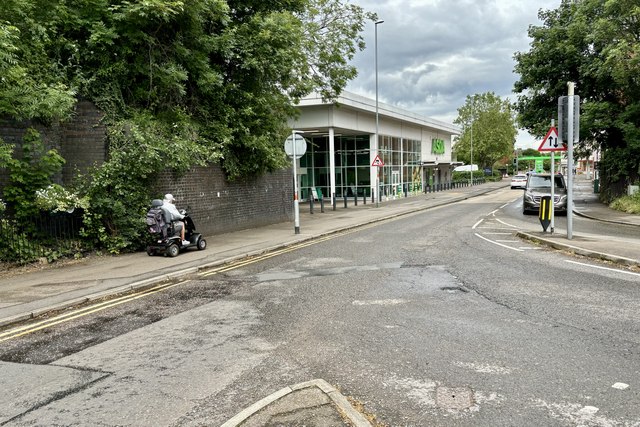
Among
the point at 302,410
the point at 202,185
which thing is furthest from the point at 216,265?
the point at 302,410

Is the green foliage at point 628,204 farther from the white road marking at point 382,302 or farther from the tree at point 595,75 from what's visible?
the white road marking at point 382,302

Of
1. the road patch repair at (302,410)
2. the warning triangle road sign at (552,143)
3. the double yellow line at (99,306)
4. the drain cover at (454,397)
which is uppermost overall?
the warning triangle road sign at (552,143)

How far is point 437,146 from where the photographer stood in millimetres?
54750

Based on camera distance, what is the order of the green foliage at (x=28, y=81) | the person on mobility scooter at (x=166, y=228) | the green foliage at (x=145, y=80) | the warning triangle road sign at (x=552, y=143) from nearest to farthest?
the green foliage at (x=28, y=81)
the green foliage at (x=145, y=80)
the person on mobility scooter at (x=166, y=228)
the warning triangle road sign at (x=552, y=143)

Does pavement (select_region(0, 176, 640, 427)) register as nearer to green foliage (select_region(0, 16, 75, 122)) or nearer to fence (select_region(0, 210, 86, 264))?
fence (select_region(0, 210, 86, 264))

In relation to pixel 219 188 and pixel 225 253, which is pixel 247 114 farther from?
pixel 225 253

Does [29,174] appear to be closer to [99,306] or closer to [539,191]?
[99,306]

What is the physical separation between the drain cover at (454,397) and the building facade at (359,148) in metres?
25.2

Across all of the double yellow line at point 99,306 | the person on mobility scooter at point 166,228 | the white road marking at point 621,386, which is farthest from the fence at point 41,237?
the white road marking at point 621,386

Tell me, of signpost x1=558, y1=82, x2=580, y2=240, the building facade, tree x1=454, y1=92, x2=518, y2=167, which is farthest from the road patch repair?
tree x1=454, y1=92, x2=518, y2=167

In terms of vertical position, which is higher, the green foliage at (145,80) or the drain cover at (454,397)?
the green foliage at (145,80)

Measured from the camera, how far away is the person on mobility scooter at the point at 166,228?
11.7 m

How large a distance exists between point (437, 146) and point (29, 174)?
159 feet

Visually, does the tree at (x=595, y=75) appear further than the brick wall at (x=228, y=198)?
Yes
